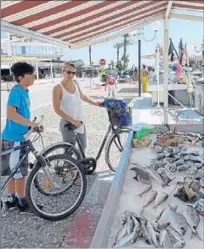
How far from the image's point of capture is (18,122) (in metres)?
2.90

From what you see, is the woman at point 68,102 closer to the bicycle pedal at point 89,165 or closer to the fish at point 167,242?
the bicycle pedal at point 89,165

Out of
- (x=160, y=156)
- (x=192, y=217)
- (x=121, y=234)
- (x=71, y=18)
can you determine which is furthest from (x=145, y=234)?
(x=71, y=18)

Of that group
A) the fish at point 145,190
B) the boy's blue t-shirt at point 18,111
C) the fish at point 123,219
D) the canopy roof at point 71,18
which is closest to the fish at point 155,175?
the fish at point 145,190

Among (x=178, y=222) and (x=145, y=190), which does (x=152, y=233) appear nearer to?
(x=178, y=222)

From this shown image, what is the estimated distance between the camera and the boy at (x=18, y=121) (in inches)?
115

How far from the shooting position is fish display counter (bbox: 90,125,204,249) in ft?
6.67

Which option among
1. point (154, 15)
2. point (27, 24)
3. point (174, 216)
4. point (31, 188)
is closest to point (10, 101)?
point (31, 188)

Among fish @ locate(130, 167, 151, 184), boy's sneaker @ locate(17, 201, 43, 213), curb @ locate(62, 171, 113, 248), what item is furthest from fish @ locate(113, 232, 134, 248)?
boy's sneaker @ locate(17, 201, 43, 213)

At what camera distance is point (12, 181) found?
3357mm

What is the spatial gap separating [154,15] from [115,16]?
1.63 meters

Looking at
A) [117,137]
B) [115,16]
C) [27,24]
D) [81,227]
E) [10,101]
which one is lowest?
[81,227]

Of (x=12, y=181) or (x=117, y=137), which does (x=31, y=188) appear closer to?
(x=12, y=181)

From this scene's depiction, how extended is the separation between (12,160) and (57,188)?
0.65m

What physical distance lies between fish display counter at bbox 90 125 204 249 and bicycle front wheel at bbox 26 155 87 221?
57cm
